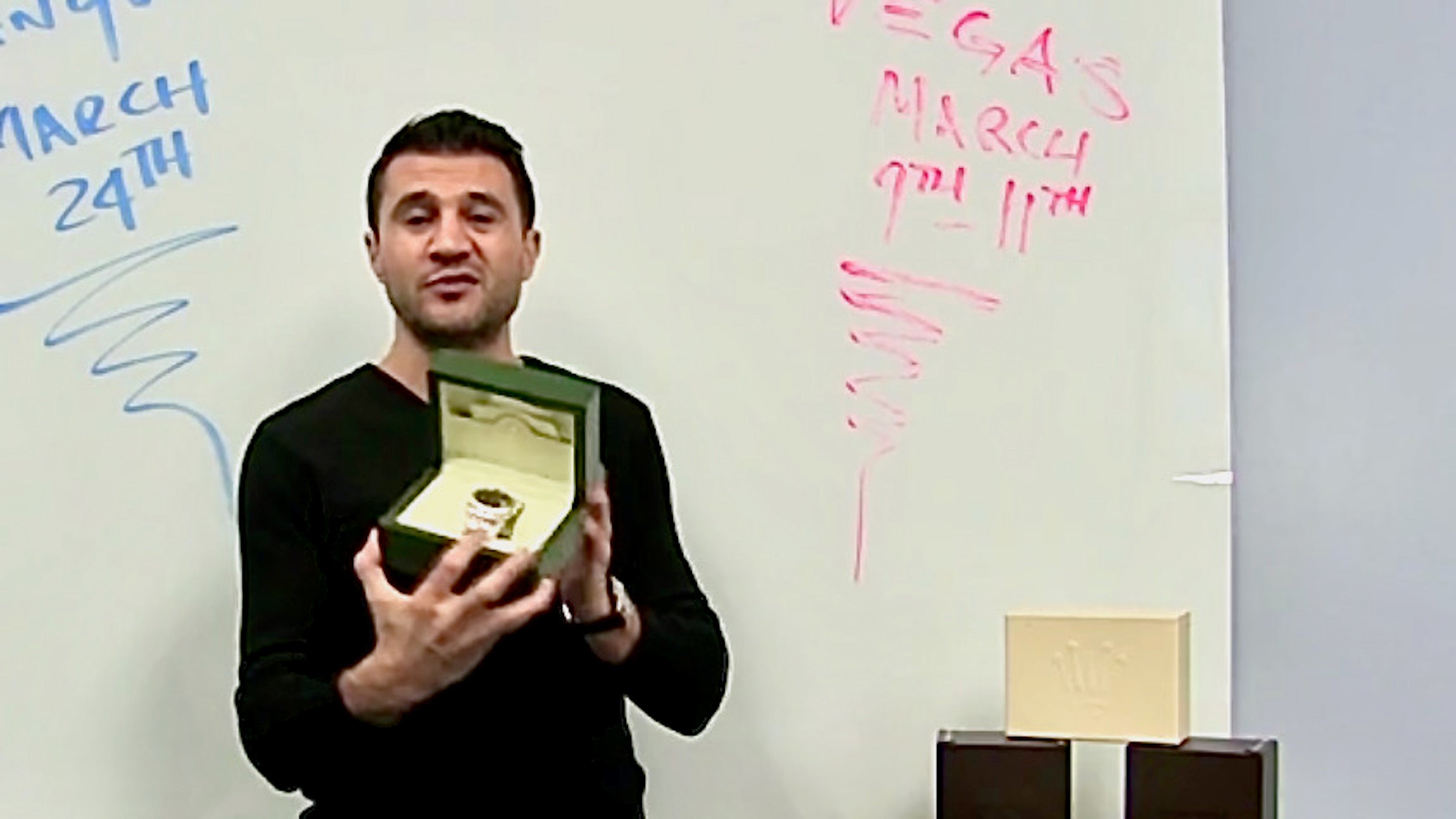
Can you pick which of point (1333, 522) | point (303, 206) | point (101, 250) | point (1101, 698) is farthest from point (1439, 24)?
point (101, 250)

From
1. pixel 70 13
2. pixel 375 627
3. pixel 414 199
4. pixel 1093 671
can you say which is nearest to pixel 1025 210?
pixel 1093 671

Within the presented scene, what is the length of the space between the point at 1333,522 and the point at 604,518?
555 millimetres

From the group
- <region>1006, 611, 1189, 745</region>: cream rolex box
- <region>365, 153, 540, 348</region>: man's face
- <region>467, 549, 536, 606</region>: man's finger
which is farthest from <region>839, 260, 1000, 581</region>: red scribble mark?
<region>467, 549, 536, 606</region>: man's finger

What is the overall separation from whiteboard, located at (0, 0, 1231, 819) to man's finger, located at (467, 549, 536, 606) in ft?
1.05

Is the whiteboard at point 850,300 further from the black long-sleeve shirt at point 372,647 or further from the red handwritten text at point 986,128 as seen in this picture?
the black long-sleeve shirt at point 372,647

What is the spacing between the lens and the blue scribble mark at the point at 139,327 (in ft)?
3.76

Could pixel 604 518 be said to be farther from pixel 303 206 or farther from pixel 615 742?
pixel 303 206

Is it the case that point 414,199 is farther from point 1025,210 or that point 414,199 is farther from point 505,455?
point 1025,210

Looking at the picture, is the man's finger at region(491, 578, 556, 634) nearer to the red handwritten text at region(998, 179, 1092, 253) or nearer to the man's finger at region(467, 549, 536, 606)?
the man's finger at region(467, 549, 536, 606)

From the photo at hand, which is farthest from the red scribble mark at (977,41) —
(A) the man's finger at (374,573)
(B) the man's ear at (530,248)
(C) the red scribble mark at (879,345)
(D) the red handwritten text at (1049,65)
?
(A) the man's finger at (374,573)

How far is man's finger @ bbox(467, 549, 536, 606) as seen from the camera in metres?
0.88

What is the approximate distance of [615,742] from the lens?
107 cm

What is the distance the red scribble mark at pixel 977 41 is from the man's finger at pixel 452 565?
20.1 inches

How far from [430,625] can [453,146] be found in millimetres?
290
